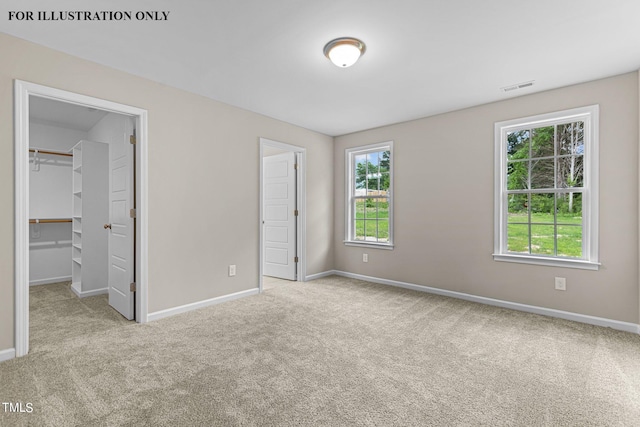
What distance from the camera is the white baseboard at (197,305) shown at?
124 inches

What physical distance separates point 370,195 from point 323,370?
3.34m

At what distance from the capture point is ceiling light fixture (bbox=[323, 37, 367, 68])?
236cm

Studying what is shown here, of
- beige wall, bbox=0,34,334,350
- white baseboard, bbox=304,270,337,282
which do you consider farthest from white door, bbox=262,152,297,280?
beige wall, bbox=0,34,334,350

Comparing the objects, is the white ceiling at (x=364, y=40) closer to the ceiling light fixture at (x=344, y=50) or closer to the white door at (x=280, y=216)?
the ceiling light fixture at (x=344, y=50)

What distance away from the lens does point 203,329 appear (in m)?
2.91

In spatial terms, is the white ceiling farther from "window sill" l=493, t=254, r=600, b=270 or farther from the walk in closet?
"window sill" l=493, t=254, r=600, b=270

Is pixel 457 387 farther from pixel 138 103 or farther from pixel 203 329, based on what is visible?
pixel 138 103

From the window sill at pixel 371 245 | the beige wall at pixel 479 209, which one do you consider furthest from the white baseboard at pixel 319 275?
the window sill at pixel 371 245

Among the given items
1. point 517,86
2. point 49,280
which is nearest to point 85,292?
point 49,280

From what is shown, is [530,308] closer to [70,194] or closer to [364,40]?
[364,40]

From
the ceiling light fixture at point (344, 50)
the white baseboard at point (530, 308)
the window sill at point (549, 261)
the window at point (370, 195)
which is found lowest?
the white baseboard at point (530, 308)

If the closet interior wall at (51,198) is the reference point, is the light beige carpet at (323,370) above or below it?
below

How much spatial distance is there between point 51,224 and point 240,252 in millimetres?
3440

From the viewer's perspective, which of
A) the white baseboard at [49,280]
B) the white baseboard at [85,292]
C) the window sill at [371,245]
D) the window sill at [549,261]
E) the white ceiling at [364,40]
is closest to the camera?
the white ceiling at [364,40]
